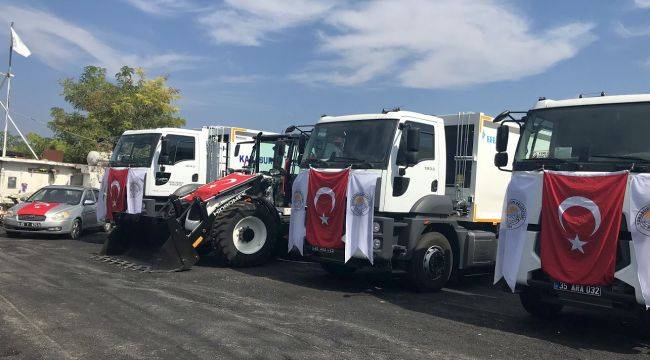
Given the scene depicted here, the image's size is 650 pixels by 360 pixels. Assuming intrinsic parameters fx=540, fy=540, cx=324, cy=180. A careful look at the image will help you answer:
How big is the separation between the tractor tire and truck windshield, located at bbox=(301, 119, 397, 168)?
Result: 1.82m

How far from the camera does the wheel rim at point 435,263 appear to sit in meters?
8.81

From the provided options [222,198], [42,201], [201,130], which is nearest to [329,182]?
[222,198]

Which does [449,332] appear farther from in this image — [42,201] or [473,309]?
[42,201]

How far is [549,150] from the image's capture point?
6.85 m

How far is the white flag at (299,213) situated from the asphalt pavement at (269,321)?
2.41 ft

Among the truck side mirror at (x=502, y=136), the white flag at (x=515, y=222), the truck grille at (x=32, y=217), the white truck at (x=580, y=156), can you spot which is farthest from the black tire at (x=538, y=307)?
the truck grille at (x=32, y=217)

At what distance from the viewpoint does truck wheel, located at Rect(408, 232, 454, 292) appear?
867 cm

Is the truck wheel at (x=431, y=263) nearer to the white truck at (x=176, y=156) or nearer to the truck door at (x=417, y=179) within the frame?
the truck door at (x=417, y=179)

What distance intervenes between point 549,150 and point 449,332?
8.58 feet

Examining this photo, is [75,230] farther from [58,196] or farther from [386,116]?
[386,116]

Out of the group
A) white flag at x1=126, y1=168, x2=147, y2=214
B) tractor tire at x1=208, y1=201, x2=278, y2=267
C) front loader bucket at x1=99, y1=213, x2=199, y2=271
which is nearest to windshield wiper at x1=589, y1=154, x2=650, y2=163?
tractor tire at x1=208, y1=201, x2=278, y2=267

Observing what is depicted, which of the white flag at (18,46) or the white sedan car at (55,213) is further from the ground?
the white flag at (18,46)

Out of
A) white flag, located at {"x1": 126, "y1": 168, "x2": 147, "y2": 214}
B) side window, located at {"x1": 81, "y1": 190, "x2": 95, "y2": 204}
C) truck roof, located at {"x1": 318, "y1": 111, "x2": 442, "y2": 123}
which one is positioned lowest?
side window, located at {"x1": 81, "y1": 190, "x2": 95, "y2": 204}

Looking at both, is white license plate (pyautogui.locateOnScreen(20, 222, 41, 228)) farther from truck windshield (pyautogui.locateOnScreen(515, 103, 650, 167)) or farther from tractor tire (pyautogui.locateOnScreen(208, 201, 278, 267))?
truck windshield (pyautogui.locateOnScreen(515, 103, 650, 167))
